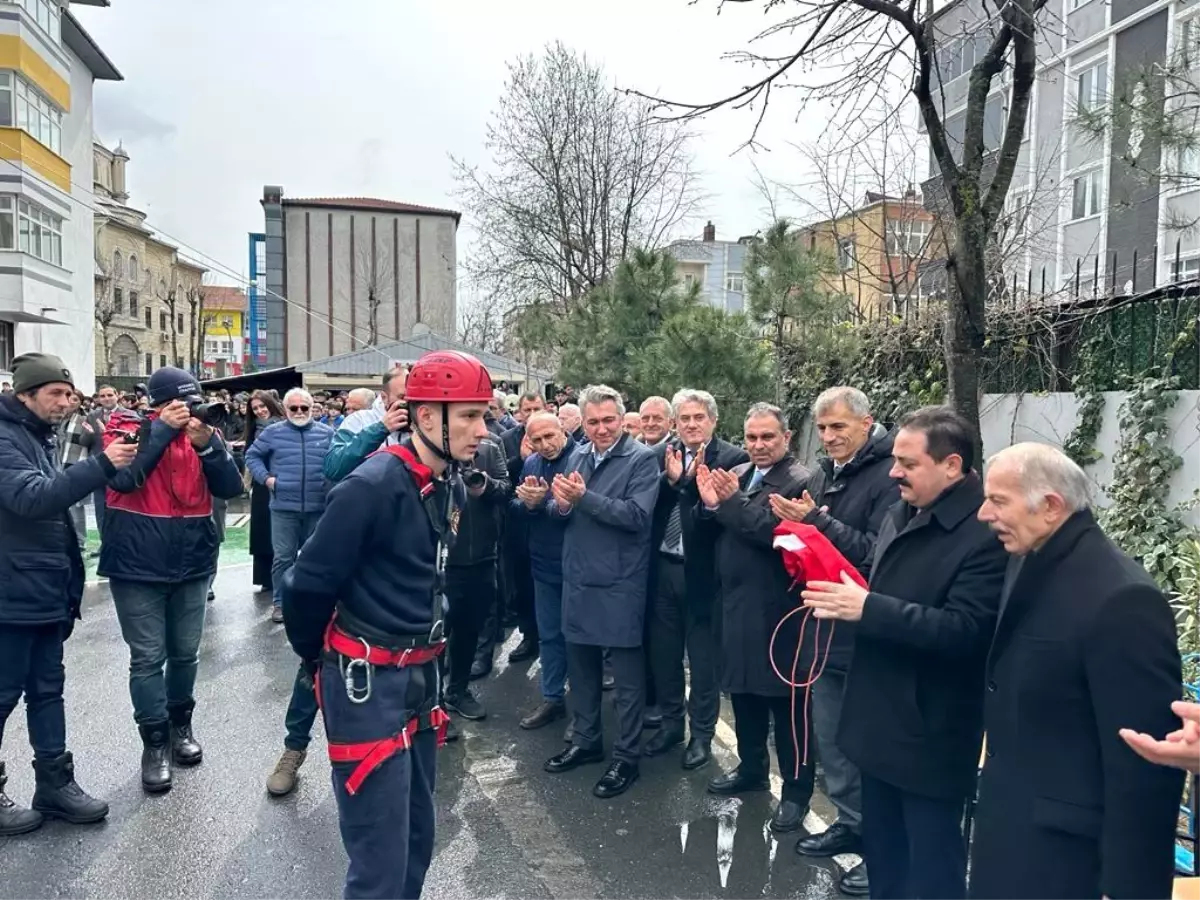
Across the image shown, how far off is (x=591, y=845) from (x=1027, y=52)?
4.78 m

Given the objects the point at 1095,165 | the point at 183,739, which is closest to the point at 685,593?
the point at 183,739

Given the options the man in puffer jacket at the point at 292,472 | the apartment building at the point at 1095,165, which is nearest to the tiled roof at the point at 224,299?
the apartment building at the point at 1095,165

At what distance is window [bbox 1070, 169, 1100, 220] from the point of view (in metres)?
22.5

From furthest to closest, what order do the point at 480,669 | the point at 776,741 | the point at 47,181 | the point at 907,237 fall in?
the point at 47,181, the point at 907,237, the point at 480,669, the point at 776,741

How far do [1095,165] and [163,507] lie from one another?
65.2 ft

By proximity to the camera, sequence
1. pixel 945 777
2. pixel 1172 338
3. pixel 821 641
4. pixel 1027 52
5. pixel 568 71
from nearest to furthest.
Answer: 1. pixel 945 777
2. pixel 821 641
3. pixel 1027 52
4. pixel 1172 338
5. pixel 568 71

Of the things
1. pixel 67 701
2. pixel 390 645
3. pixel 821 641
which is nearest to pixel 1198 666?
pixel 821 641

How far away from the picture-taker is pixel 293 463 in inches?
288

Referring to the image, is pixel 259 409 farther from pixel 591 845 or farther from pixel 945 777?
pixel 945 777

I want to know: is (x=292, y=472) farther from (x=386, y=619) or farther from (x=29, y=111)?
(x=29, y=111)

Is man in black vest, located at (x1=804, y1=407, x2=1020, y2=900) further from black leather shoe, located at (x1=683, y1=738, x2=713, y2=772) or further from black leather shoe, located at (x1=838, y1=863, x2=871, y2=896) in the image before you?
black leather shoe, located at (x1=683, y1=738, x2=713, y2=772)

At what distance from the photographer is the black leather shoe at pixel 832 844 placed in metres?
3.79

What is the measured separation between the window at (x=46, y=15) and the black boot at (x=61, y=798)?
29.3m

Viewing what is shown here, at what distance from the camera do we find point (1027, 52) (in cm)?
479
